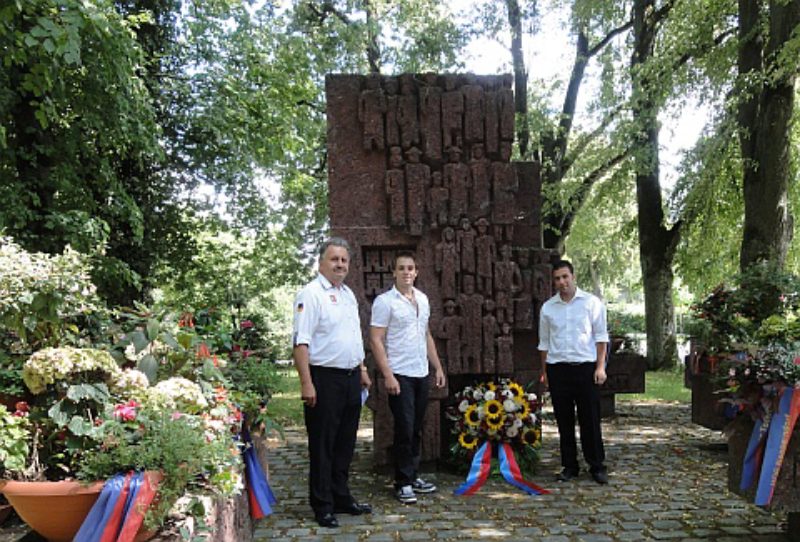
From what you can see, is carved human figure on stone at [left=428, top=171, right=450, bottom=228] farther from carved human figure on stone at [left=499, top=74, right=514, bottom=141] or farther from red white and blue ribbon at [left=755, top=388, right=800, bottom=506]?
red white and blue ribbon at [left=755, top=388, right=800, bottom=506]

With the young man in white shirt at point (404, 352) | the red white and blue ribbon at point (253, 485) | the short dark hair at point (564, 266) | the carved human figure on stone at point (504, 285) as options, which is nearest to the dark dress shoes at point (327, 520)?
the red white and blue ribbon at point (253, 485)

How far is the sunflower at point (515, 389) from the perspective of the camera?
20.8 ft

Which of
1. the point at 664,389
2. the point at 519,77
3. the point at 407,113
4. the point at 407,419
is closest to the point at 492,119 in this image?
the point at 407,113

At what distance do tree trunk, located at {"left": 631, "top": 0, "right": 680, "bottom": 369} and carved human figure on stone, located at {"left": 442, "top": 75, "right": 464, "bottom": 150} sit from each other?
824 centimetres

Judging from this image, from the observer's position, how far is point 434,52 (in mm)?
15789

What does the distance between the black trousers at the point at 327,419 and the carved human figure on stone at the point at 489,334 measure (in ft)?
5.69

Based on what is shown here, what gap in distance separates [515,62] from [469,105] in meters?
10.7

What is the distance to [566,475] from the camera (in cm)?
599

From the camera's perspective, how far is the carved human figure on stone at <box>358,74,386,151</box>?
249 inches

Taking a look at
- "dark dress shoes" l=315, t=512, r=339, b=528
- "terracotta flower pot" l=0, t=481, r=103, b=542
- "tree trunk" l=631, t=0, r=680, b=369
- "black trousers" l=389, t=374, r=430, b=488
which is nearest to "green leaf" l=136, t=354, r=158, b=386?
"terracotta flower pot" l=0, t=481, r=103, b=542

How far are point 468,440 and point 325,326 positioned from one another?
2.09 meters

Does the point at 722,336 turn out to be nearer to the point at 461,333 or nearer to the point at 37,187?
the point at 461,333

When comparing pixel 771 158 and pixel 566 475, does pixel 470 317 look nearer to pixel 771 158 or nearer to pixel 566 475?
pixel 566 475

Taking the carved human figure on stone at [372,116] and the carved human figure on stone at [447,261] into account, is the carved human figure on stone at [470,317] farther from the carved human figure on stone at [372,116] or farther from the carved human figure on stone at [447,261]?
the carved human figure on stone at [372,116]
